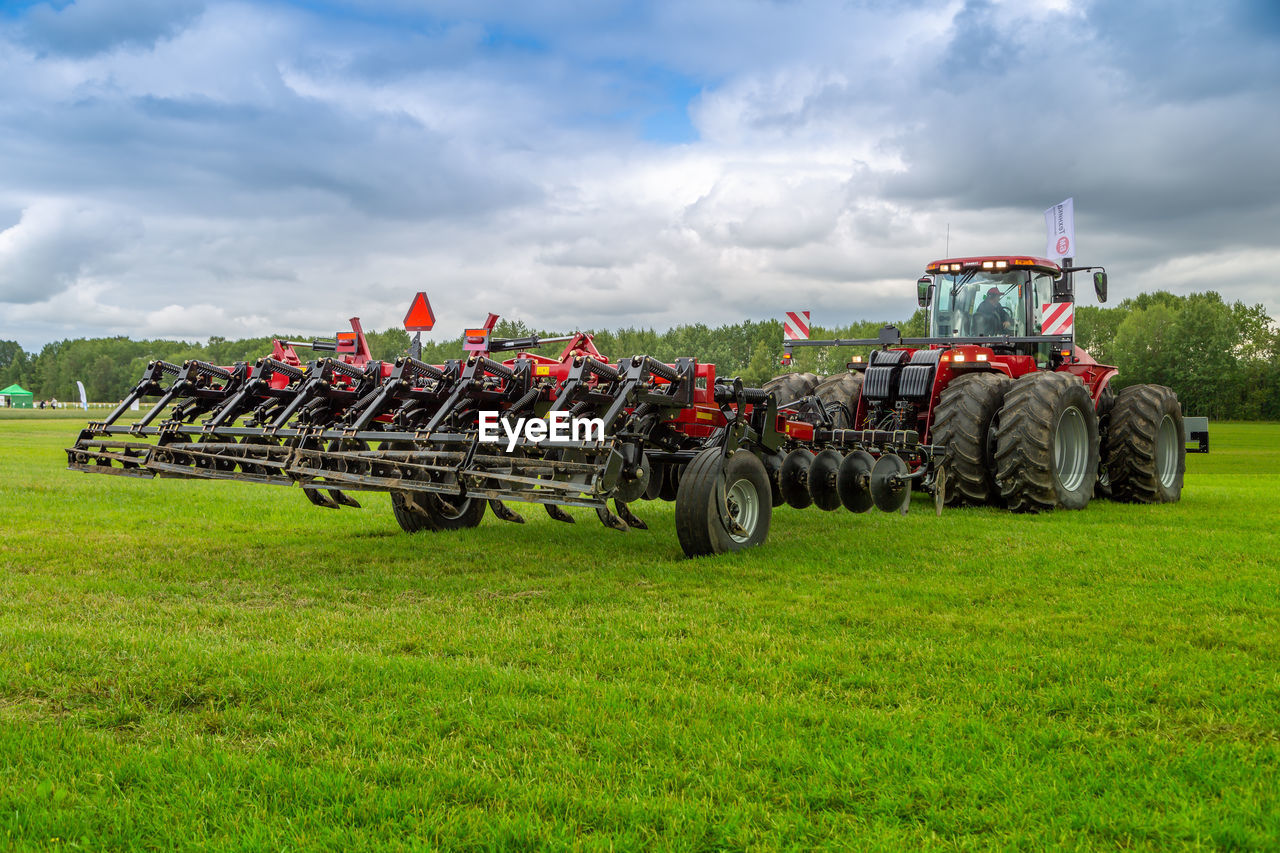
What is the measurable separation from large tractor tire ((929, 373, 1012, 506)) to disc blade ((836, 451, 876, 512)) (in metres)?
2.00

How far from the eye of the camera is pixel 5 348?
182 m

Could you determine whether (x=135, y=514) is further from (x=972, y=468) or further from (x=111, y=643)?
(x=972, y=468)

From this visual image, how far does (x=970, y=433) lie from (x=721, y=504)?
4.11 metres

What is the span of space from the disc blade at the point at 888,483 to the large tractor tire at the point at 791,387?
3.53 meters

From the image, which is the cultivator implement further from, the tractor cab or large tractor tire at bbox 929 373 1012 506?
the tractor cab

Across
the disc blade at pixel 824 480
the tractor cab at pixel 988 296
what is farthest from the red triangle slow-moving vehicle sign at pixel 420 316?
the tractor cab at pixel 988 296

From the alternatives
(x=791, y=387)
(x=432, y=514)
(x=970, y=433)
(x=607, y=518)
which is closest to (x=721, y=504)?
(x=607, y=518)

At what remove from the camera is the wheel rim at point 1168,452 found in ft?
44.1

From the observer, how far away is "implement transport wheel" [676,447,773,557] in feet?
24.9

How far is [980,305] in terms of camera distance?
42.2 ft

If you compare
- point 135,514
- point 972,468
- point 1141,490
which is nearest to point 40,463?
point 135,514

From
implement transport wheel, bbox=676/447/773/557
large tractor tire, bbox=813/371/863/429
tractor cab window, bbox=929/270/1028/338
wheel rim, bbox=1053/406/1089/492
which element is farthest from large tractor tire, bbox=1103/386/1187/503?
implement transport wheel, bbox=676/447/773/557

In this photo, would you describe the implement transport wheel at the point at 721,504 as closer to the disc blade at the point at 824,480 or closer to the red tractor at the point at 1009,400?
the disc blade at the point at 824,480

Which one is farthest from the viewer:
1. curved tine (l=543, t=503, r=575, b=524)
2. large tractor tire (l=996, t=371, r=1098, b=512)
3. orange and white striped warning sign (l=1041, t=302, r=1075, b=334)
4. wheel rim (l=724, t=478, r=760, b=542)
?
orange and white striped warning sign (l=1041, t=302, r=1075, b=334)
